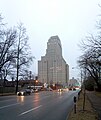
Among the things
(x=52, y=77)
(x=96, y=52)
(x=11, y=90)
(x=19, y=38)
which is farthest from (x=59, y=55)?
(x=96, y=52)

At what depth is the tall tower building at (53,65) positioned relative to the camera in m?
167

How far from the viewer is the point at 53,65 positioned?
178 meters

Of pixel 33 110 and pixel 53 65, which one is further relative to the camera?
pixel 53 65

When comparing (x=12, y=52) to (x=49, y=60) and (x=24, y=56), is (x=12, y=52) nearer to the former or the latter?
(x=24, y=56)

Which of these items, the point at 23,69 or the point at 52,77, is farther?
the point at 52,77

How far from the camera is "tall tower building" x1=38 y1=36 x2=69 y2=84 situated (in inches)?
6574

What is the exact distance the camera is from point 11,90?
8631 centimetres

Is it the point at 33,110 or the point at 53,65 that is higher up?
the point at 53,65

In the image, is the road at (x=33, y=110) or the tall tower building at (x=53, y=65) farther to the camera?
the tall tower building at (x=53, y=65)

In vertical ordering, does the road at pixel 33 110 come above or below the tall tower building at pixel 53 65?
below

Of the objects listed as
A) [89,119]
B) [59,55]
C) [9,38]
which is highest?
[59,55]

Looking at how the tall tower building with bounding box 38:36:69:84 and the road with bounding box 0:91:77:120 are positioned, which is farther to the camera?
the tall tower building with bounding box 38:36:69:84

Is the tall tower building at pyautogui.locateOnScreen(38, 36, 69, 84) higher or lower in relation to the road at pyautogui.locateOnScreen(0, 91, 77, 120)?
higher

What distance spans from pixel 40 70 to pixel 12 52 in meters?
125
